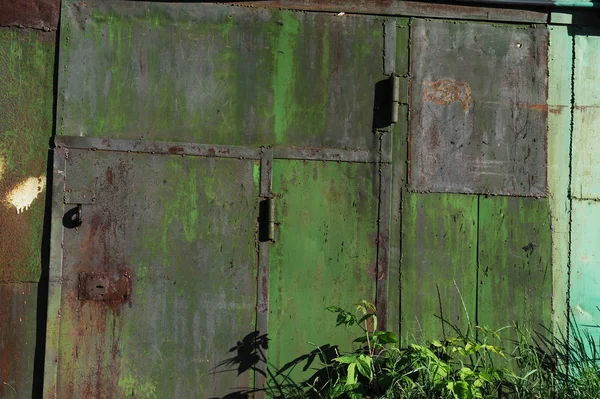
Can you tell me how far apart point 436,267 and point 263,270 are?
1.12m

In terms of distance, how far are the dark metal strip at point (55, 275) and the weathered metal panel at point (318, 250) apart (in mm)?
1291

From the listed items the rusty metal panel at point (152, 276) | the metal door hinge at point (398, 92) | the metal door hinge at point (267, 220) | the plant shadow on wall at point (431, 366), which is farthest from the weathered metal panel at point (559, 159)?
the rusty metal panel at point (152, 276)

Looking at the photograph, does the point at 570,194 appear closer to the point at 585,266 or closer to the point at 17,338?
the point at 585,266

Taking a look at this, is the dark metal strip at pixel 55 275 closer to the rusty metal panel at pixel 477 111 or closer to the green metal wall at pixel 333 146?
the green metal wall at pixel 333 146

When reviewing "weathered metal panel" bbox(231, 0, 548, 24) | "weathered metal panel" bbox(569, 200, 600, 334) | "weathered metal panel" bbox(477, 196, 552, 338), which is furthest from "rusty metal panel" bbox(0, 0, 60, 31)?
"weathered metal panel" bbox(569, 200, 600, 334)

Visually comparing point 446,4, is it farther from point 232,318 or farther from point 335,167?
point 232,318

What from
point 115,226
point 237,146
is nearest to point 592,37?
point 237,146

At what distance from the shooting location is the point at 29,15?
13.3ft

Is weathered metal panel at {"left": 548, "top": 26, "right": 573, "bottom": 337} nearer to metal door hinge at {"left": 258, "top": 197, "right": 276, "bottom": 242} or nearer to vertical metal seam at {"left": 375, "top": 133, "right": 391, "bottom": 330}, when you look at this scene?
vertical metal seam at {"left": 375, "top": 133, "right": 391, "bottom": 330}

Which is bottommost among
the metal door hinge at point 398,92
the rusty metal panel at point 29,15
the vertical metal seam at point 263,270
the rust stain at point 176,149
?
the vertical metal seam at point 263,270

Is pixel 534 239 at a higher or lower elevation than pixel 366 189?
lower

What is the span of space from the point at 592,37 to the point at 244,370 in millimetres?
3176

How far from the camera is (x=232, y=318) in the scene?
407 centimetres

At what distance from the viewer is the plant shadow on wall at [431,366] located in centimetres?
374
